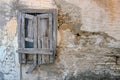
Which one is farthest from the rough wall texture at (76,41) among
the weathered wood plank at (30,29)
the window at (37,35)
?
the weathered wood plank at (30,29)

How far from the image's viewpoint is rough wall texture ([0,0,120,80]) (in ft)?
17.3

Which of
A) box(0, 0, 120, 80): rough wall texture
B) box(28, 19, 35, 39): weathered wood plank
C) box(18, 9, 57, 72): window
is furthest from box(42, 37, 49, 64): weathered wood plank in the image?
box(28, 19, 35, 39): weathered wood plank

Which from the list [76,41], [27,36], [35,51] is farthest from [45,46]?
[76,41]

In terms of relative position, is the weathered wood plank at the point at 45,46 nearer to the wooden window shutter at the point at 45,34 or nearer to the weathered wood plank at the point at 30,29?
the wooden window shutter at the point at 45,34

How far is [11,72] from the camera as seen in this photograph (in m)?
5.58

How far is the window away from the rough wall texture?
0.36 feet

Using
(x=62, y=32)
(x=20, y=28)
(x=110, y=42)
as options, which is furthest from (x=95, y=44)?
(x=20, y=28)

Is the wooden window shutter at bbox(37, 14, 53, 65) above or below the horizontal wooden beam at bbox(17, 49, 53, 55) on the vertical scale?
above

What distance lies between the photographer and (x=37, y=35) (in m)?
5.35

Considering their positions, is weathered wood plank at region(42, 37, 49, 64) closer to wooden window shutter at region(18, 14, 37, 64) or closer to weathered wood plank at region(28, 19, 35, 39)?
wooden window shutter at region(18, 14, 37, 64)

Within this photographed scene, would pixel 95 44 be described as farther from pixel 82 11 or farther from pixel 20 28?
pixel 20 28

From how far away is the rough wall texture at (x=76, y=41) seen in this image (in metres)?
5.27

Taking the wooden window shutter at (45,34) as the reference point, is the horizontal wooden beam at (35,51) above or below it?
below

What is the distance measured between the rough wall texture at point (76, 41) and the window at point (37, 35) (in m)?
0.11
